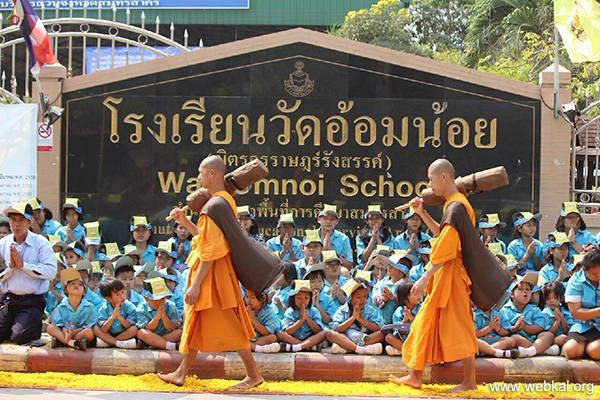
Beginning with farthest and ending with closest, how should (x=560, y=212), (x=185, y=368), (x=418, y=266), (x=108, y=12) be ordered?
(x=108, y=12), (x=560, y=212), (x=418, y=266), (x=185, y=368)

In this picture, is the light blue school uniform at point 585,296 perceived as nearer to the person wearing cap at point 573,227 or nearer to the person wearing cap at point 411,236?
the person wearing cap at point 573,227

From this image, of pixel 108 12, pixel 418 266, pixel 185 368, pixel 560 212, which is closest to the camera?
pixel 185 368

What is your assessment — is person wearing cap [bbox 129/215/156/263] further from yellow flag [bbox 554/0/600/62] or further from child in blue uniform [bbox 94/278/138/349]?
yellow flag [bbox 554/0/600/62]

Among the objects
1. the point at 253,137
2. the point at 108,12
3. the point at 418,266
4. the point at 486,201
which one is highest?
the point at 108,12

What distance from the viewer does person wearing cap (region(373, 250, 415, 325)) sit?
26.3 feet

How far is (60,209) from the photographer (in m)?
11.1

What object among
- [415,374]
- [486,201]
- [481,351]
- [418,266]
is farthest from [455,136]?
[415,374]

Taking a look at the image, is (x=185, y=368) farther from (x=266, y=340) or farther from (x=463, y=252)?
(x=463, y=252)

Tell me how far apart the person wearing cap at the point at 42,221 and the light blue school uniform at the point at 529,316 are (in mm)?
5513

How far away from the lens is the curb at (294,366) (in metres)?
7.20

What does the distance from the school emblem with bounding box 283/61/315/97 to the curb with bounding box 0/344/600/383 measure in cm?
470

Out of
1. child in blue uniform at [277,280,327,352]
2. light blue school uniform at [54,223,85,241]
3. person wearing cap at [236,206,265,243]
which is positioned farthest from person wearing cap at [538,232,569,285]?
light blue school uniform at [54,223,85,241]

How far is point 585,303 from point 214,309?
352 centimetres

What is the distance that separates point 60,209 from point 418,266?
5.12m
